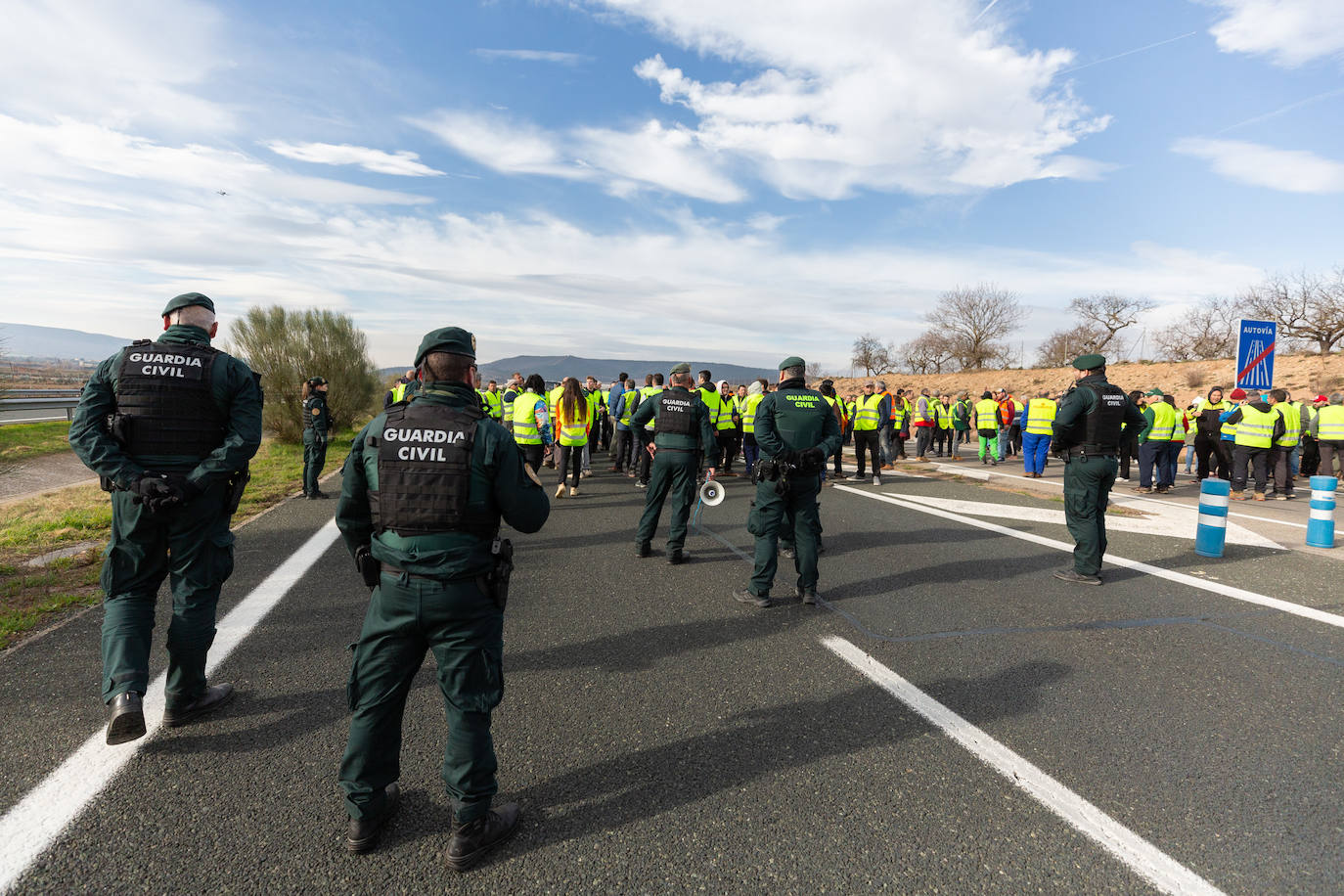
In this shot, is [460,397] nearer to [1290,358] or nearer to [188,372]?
[188,372]

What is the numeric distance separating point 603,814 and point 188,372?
9.63ft

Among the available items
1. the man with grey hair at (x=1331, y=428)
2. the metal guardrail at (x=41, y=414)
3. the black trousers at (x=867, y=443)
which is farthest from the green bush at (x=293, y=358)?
the man with grey hair at (x=1331, y=428)

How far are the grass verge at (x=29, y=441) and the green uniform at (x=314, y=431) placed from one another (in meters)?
11.0

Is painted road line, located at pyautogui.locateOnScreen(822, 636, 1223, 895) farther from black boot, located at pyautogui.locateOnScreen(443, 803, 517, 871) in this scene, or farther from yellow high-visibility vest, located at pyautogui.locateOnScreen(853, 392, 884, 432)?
yellow high-visibility vest, located at pyautogui.locateOnScreen(853, 392, 884, 432)

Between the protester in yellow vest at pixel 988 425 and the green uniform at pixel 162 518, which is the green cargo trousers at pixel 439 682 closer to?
the green uniform at pixel 162 518

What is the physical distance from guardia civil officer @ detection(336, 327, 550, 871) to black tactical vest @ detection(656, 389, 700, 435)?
14.3 ft

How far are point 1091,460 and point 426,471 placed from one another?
5.87 m

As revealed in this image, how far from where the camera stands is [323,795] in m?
2.75

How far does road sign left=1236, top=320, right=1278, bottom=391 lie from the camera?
10.1 meters

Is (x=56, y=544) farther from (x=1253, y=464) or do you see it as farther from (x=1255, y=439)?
(x=1253, y=464)

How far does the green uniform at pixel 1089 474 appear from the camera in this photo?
5965 mm

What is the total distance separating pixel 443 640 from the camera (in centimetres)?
244

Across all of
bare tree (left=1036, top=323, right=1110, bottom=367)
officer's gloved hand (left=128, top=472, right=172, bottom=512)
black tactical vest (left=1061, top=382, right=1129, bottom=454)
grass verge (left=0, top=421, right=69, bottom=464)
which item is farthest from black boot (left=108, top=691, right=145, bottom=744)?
bare tree (left=1036, top=323, right=1110, bottom=367)

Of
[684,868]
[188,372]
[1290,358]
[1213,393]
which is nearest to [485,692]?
[684,868]
